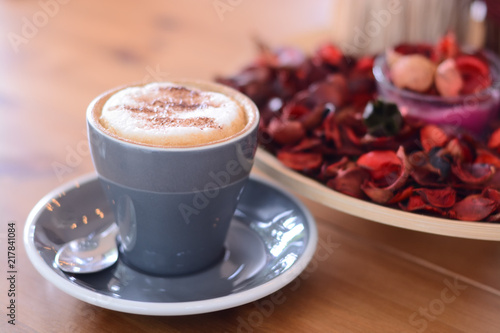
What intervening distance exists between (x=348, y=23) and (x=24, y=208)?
0.59m

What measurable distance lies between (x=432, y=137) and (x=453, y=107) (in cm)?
10

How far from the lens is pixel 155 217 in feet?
1.53

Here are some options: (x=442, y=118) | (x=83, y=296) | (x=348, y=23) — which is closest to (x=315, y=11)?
(x=348, y=23)

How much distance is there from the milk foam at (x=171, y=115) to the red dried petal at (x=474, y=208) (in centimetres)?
20

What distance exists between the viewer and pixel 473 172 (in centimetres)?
53

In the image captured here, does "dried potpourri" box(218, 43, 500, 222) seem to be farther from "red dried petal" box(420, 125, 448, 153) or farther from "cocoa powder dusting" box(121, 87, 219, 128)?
"cocoa powder dusting" box(121, 87, 219, 128)

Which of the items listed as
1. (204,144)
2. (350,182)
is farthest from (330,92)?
(204,144)

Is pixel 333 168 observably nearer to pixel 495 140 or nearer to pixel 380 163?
pixel 380 163

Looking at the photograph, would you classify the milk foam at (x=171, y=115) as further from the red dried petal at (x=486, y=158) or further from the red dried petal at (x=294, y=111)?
the red dried petal at (x=486, y=158)

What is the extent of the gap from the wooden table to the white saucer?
0.07 ft

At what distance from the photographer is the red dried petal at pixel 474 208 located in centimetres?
49

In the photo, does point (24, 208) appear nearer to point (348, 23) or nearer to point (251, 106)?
point (251, 106)

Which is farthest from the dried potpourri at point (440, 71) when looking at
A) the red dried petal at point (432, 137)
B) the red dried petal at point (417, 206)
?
the red dried petal at point (417, 206)

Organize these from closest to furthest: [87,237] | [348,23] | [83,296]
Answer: [83,296] < [87,237] < [348,23]
